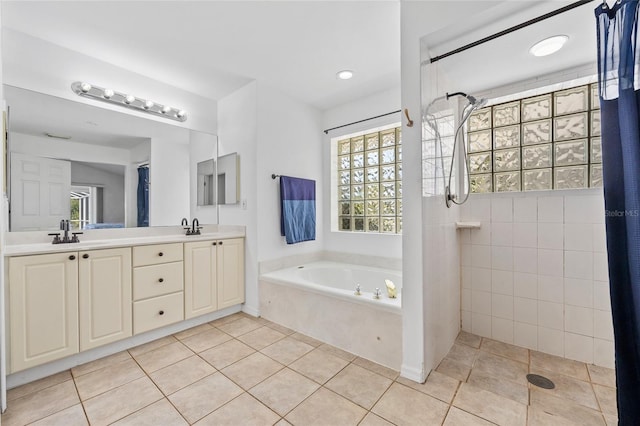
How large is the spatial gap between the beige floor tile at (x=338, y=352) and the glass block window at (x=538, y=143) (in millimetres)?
1750

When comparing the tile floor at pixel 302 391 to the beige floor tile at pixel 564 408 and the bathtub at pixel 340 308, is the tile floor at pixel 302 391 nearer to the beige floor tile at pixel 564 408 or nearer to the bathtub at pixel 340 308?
the beige floor tile at pixel 564 408

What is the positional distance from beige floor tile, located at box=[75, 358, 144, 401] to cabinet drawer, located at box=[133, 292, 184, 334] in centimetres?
29

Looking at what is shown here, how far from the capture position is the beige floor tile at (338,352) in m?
1.95

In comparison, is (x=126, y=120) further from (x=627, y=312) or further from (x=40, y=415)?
(x=627, y=312)

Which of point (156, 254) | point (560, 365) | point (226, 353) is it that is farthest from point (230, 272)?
point (560, 365)

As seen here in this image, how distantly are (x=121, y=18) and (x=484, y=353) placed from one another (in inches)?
139

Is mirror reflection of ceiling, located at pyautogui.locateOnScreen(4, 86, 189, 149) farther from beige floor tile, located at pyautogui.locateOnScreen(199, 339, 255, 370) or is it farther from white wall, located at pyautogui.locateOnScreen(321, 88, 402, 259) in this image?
beige floor tile, located at pyautogui.locateOnScreen(199, 339, 255, 370)

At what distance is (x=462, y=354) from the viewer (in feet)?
6.66

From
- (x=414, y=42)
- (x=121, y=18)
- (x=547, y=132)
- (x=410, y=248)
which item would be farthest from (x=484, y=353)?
(x=121, y=18)

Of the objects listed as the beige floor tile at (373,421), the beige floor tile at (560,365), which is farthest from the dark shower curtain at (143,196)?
the beige floor tile at (560,365)

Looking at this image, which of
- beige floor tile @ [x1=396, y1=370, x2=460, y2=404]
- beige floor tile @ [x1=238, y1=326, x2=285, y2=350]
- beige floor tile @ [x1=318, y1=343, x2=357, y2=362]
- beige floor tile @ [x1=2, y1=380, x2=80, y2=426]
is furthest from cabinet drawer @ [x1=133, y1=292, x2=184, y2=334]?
beige floor tile @ [x1=396, y1=370, x2=460, y2=404]

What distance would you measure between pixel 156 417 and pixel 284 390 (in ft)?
2.18

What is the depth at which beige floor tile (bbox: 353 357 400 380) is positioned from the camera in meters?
1.72

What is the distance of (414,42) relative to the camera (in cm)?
162
